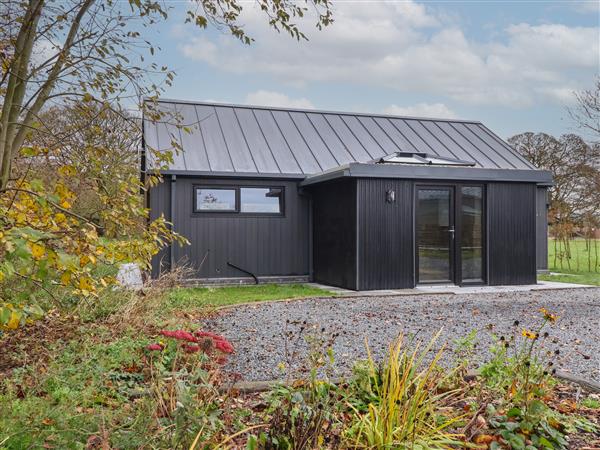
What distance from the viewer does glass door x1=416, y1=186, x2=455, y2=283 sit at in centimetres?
927

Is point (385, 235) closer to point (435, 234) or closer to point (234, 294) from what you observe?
point (435, 234)

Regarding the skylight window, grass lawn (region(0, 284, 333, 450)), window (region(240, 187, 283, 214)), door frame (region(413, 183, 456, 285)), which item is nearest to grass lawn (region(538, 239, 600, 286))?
door frame (region(413, 183, 456, 285))

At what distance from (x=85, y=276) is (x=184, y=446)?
983 mm

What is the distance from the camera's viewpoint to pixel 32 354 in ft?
12.2

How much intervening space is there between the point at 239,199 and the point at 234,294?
93.2 inches

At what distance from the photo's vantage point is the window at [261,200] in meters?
10.1

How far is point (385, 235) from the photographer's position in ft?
29.4

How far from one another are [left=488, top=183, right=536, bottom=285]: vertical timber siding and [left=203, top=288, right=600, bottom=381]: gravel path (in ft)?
3.37

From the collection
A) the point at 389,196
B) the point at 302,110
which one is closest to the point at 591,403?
the point at 389,196

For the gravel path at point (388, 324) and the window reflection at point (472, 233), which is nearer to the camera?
the gravel path at point (388, 324)

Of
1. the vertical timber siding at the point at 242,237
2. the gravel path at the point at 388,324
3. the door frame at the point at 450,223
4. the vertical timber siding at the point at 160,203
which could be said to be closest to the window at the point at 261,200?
the vertical timber siding at the point at 242,237

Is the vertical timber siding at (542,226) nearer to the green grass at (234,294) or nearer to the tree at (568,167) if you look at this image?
the tree at (568,167)

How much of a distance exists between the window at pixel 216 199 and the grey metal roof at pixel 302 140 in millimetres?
457

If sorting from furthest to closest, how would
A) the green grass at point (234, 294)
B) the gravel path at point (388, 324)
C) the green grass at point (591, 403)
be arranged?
the green grass at point (234, 294) → the gravel path at point (388, 324) → the green grass at point (591, 403)
